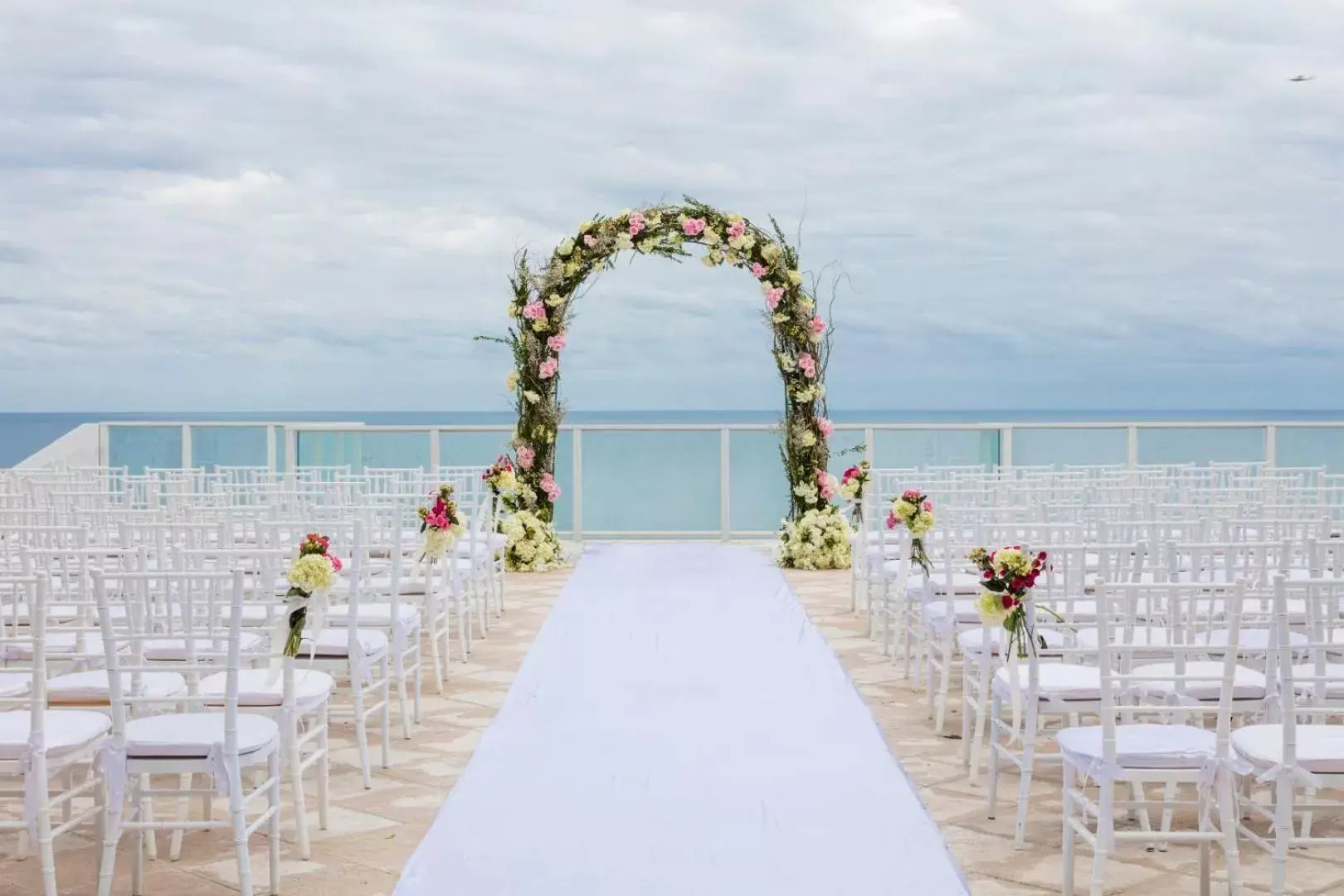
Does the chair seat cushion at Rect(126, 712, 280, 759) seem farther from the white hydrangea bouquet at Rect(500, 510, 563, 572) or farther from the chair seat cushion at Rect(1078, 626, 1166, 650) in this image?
the white hydrangea bouquet at Rect(500, 510, 563, 572)

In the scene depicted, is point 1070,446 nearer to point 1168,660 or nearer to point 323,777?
point 1168,660

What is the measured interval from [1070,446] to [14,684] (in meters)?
8.54

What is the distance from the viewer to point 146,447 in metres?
12.3

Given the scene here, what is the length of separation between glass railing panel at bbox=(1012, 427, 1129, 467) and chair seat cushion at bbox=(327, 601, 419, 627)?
20.4 feet

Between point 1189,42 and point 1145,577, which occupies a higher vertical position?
point 1189,42

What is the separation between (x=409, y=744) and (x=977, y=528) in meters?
2.47

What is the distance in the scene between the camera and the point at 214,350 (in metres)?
23.1

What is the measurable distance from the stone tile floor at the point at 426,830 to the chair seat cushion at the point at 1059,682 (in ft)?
1.45

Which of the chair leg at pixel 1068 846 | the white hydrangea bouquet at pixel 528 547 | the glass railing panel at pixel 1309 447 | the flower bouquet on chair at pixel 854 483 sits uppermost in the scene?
the glass railing panel at pixel 1309 447

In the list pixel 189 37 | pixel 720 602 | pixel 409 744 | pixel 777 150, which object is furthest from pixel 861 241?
pixel 409 744

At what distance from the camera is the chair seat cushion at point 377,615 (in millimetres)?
5641

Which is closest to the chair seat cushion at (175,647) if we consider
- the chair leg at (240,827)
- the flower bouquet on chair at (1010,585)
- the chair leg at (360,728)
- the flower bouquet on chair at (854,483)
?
the chair leg at (360,728)

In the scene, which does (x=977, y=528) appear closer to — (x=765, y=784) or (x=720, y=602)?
(x=765, y=784)

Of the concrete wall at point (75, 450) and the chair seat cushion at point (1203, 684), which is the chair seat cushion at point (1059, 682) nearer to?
the chair seat cushion at point (1203, 684)
